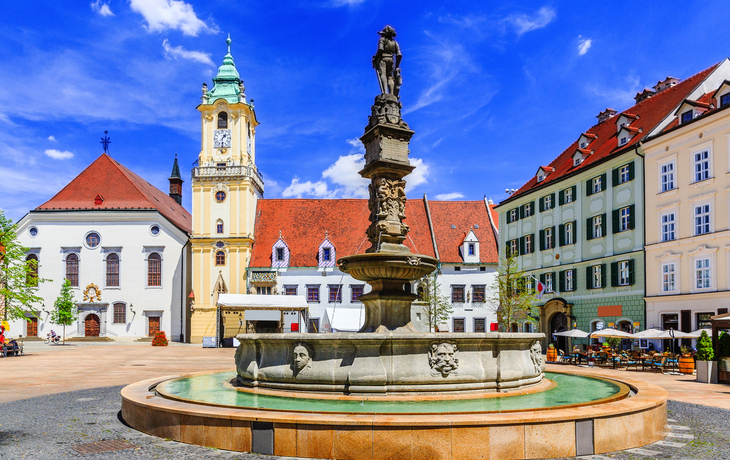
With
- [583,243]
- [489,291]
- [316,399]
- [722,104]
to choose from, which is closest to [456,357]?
[316,399]

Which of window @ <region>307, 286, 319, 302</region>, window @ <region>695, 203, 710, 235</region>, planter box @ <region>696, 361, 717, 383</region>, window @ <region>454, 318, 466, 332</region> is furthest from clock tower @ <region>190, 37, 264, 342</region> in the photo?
planter box @ <region>696, 361, 717, 383</region>

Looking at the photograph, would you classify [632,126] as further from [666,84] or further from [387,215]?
[387,215]

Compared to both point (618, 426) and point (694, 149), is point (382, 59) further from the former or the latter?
point (694, 149)

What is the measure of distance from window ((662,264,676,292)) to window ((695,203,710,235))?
6.85 ft

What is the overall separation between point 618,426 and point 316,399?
13.3ft

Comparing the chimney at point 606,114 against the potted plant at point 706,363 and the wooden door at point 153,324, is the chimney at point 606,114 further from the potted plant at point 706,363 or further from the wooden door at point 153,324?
the wooden door at point 153,324

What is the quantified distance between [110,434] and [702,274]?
25796 mm

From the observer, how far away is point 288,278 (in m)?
52.7

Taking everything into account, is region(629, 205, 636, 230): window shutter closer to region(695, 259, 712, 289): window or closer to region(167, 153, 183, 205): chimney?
region(695, 259, 712, 289): window

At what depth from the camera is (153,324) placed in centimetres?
5391

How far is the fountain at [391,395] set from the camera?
23.5 ft

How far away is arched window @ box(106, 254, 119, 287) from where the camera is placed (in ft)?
179

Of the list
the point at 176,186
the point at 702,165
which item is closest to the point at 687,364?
the point at 702,165

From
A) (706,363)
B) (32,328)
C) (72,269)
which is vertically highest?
(72,269)
